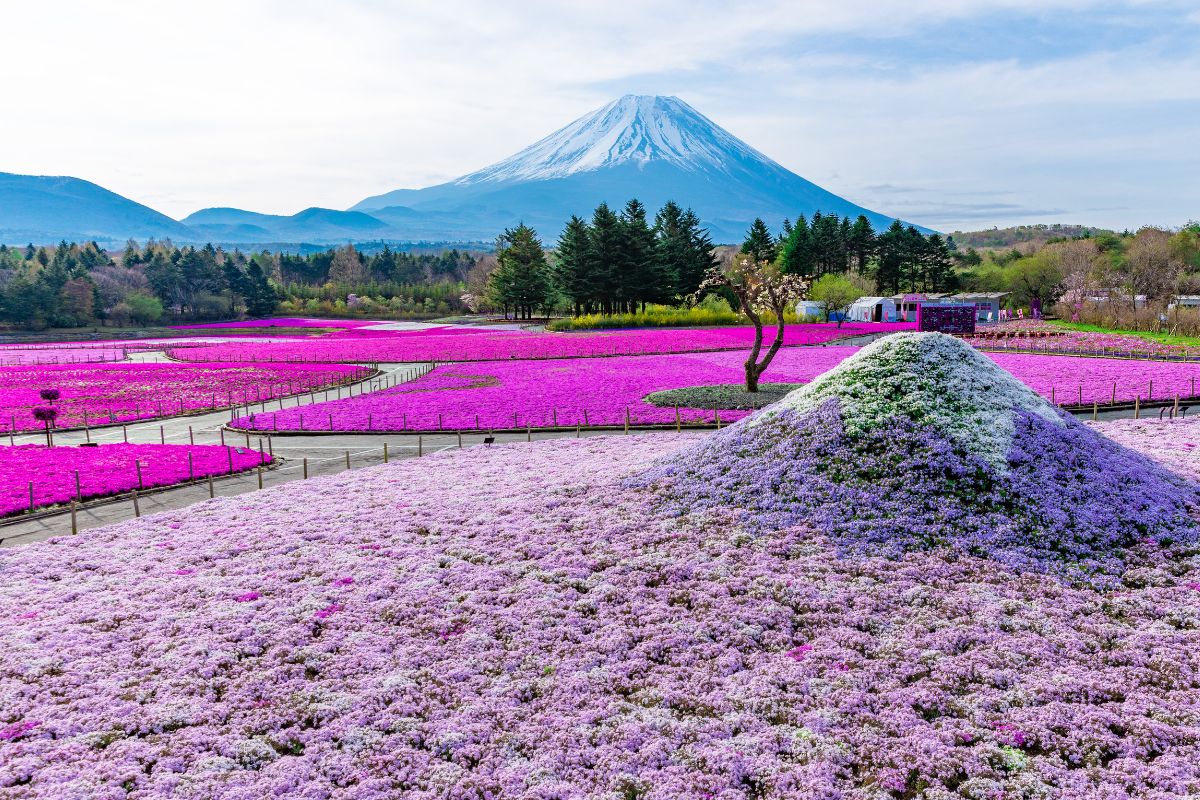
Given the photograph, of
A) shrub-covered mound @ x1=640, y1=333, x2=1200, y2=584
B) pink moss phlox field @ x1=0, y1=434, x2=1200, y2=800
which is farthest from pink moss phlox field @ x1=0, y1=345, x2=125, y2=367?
shrub-covered mound @ x1=640, y1=333, x2=1200, y2=584

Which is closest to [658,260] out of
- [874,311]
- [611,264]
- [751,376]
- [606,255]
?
[611,264]

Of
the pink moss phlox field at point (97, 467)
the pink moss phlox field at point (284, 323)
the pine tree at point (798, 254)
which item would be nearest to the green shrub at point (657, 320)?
the pine tree at point (798, 254)

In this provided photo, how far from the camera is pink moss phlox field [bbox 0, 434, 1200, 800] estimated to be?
27.0 ft

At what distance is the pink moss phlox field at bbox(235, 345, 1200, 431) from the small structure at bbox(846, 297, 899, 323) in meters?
38.2

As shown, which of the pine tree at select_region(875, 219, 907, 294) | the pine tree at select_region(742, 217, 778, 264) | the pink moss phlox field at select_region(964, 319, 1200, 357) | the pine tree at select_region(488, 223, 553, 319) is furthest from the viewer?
the pine tree at select_region(742, 217, 778, 264)

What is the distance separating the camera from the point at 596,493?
18172 mm

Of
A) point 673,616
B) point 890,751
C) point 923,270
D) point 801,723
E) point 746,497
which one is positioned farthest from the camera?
point 923,270

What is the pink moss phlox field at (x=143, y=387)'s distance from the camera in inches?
1521

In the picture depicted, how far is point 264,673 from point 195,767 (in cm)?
206

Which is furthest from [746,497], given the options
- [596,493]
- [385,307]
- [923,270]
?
[385,307]

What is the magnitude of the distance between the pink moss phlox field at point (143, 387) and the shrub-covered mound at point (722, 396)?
23.8m

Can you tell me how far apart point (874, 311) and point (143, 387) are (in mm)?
83123

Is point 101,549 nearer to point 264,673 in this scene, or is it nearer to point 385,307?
point 264,673

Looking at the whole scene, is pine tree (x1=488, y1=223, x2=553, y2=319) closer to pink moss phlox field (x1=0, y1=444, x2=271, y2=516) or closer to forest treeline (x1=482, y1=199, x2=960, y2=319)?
forest treeline (x1=482, y1=199, x2=960, y2=319)
